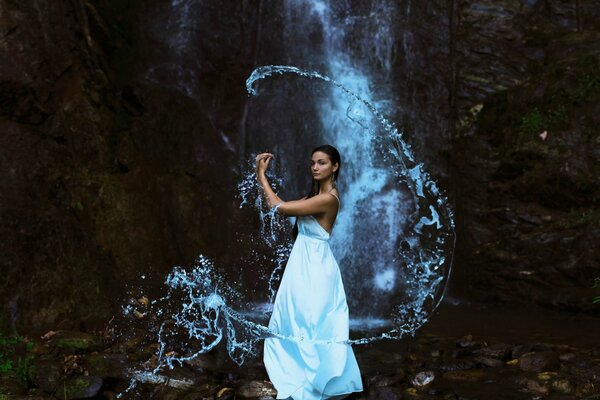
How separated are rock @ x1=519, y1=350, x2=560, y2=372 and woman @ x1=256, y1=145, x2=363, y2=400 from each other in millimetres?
Answer: 1867

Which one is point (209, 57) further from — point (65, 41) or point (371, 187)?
point (371, 187)

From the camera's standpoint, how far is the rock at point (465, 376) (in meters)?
5.22

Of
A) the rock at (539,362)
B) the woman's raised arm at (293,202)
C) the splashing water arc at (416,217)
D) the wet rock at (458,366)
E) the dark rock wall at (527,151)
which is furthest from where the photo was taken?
the splashing water arc at (416,217)

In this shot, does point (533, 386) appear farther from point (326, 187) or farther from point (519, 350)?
point (326, 187)

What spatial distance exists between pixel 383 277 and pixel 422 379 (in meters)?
3.74

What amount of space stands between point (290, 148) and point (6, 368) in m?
5.08

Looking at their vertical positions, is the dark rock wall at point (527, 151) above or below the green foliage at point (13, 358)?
above

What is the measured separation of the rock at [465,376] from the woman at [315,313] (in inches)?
50.3

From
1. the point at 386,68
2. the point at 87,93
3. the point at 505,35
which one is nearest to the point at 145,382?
the point at 87,93

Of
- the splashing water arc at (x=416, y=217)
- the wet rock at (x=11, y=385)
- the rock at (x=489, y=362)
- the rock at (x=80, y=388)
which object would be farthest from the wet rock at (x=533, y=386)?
the wet rock at (x=11, y=385)

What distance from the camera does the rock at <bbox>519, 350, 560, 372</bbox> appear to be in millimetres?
5344

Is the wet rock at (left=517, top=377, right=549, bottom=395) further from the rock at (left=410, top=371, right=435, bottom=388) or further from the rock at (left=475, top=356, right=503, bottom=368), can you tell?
the rock at (left=410, top=371, right=435, bottom=388)

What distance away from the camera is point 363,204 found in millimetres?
9070

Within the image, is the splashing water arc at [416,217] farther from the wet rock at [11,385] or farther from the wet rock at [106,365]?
the wet rock at [11,385]
